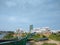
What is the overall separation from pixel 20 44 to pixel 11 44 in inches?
101

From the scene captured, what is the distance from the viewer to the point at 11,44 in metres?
15.2

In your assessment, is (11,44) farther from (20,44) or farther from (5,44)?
(20,44)

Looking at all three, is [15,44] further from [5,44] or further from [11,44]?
[5,44]

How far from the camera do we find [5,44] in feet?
46.0

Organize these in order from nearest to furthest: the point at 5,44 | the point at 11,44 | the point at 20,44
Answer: the point at 5,44 → the point at 11,44 → the point at 20,44

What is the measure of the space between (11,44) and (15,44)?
1.01 meters

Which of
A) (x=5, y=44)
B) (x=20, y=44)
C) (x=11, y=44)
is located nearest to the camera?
(x=5, y=44)

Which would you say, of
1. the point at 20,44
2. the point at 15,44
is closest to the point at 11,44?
the point at 15,44

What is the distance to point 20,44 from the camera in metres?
17.6

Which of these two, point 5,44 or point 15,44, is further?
point 15,44

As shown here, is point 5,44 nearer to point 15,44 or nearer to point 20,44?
point 15,44

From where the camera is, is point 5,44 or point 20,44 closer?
point 5,44

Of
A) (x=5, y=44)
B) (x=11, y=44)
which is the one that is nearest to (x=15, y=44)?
(x=11, y=44)

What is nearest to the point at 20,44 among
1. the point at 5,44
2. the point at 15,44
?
the point at 15,44
